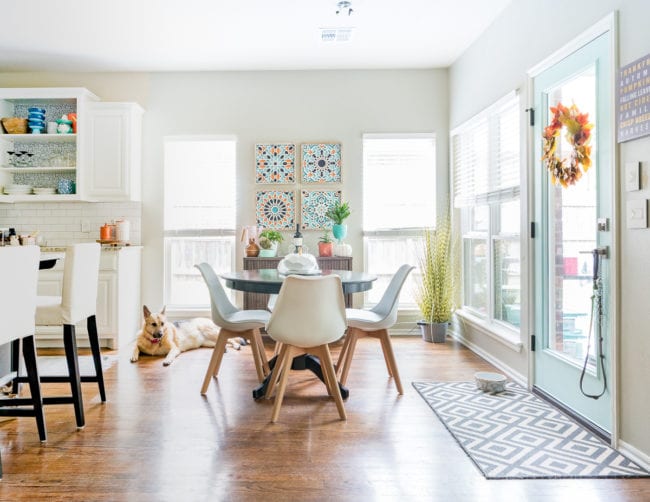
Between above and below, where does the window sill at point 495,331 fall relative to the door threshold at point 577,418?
above

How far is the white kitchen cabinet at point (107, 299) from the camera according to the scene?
452cm

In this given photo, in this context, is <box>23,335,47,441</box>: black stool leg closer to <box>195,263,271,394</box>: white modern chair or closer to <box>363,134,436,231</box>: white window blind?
<box>195,263,271,394</box>: white modern chair

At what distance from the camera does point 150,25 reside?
4.06 metres

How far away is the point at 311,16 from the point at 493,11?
4.70 ft

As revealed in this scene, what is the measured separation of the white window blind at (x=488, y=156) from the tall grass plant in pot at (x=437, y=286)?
48 cm

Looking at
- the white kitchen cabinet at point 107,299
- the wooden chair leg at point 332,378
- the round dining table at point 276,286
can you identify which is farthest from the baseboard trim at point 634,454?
the white kitchen cabinet at point 107,299

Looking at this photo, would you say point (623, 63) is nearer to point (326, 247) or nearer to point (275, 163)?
point (326, 247)

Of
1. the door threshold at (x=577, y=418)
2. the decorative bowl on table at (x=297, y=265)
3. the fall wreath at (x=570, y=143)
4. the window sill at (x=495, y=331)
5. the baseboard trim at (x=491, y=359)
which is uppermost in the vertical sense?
the fall wreath at (x=570, y=143)

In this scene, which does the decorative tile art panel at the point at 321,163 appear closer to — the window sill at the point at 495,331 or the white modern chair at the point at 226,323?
the window sill at the point at 495,331

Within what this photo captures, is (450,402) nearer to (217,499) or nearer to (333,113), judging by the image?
(217,499)

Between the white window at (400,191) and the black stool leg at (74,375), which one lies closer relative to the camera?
the black stool leg at (74,375)

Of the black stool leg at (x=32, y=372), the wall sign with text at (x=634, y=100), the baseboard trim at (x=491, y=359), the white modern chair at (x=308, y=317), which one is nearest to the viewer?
the wall sign with text at (x=634, y=100)

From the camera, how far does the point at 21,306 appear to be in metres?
2.35

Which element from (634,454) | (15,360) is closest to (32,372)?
(15,360)
